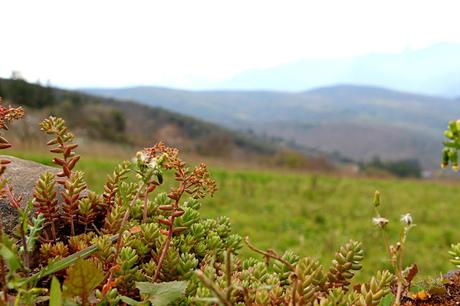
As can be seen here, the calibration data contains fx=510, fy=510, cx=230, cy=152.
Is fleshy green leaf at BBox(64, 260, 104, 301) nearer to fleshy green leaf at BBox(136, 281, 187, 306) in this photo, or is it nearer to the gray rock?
fleshy green leaf at BBox(136, 281, 187, 306)

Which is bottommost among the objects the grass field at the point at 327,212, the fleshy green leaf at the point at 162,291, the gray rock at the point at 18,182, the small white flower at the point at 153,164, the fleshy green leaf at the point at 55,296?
the grass field at the point at 327,212

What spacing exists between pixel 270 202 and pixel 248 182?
379 cm

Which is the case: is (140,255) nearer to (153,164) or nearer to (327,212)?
(153,164)

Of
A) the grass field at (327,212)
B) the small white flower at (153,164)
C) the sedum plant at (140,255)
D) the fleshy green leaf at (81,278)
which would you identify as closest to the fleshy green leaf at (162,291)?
the sedum plant at (140,255)

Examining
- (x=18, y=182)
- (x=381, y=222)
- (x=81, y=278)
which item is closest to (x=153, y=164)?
(x=81, y=278)

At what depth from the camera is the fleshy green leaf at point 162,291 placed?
4.00ft

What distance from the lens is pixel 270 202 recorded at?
58.9 feet

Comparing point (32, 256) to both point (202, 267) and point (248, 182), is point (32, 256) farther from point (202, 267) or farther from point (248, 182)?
point (248, 182)

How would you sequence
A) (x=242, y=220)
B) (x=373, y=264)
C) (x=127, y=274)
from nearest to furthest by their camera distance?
(x=127, y=274), (x=373, y=264), (x=242, y=220)

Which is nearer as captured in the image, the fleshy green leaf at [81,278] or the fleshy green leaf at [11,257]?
the fleshy green leaf at [11,257]

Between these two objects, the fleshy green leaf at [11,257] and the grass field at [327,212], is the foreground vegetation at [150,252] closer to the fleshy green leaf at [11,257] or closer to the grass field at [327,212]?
the fleshy green leaf at [11,257]

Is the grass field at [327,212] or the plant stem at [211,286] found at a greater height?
the plant stem at [211,286]

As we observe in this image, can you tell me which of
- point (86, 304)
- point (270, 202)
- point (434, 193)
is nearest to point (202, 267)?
point (86, 304)

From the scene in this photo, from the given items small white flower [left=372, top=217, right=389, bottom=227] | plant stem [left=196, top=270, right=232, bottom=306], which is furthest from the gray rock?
small white flower [left=372, top=217, right=389, bottom=227]
